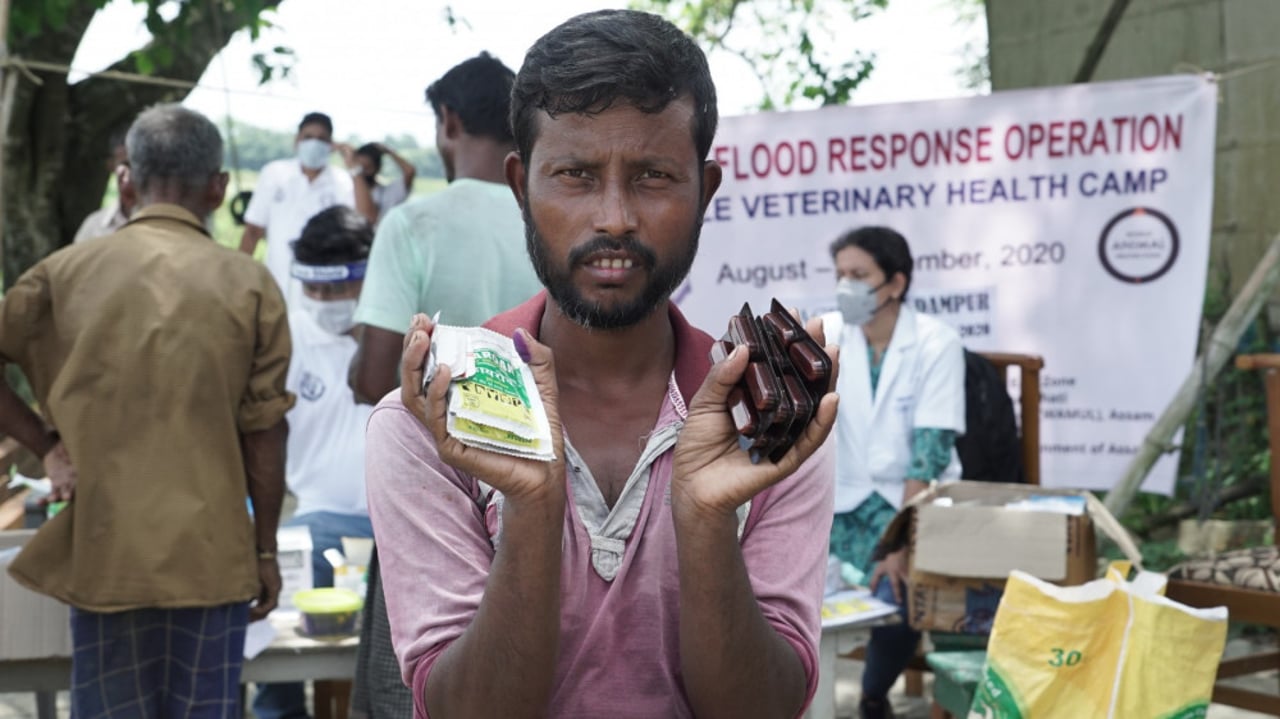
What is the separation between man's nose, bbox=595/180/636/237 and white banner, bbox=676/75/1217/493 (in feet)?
13.1

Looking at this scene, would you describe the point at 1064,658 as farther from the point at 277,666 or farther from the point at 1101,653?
the point at 277,666

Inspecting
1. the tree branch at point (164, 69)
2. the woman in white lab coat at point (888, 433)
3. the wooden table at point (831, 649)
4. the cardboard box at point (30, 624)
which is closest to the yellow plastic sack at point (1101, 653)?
the wooden table at point (831, 649)

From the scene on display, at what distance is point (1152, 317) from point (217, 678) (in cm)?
367

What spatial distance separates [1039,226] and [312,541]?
294 cm

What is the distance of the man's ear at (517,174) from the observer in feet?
5.44

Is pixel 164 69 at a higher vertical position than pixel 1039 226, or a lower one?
higher

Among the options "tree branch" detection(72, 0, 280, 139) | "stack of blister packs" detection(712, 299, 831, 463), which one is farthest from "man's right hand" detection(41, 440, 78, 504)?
"tree branch" detection(72, 0, 280, 139)

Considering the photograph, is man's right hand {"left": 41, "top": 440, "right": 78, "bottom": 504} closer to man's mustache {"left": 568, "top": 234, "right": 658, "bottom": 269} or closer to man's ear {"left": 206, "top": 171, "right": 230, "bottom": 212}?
man's ear {"left": 206, "top": 171, "right": 230, "bottom": 212}

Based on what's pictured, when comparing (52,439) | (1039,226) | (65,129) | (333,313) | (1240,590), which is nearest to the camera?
(52,439)

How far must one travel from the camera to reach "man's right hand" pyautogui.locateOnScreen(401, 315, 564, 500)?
1.33 m

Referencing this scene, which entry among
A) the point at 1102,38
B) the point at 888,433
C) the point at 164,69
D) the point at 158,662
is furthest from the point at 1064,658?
the point at 164,69

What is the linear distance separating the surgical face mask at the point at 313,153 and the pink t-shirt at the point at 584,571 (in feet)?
20.3

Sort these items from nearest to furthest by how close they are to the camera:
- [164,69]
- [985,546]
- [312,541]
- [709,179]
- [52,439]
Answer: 1. [709,179]
2. [52,439]
3. [985,546]
4. [312,541]
5. [164,69]

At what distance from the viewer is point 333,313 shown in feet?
16.5
